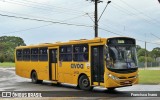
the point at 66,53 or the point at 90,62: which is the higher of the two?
the point at 66,53

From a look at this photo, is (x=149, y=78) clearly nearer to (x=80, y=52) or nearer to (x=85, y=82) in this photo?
(x=80, y=52)

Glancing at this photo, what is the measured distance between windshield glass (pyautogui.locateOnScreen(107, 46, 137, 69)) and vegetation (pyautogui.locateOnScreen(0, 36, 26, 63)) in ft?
357

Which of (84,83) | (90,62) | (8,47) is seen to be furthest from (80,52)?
(8,47)

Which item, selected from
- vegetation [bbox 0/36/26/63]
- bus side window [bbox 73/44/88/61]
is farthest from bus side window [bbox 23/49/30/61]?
vegetation [bbox 0/36/26/63]

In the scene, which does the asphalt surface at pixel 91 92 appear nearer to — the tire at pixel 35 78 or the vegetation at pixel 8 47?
the tire at pixel 35 78

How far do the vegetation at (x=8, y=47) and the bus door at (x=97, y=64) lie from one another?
108 meters

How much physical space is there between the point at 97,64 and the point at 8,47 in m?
126

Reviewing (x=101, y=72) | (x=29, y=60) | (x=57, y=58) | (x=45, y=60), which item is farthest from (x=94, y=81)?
(x=29, y=60)

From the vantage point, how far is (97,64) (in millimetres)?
20234

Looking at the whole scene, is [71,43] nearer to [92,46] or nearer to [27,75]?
[92,46]

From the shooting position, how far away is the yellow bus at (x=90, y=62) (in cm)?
1927

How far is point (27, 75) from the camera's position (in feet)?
94.2

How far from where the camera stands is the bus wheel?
21.0m

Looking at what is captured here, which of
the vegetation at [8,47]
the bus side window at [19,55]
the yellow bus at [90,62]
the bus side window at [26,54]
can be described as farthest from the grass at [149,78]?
the vegetation at [8,47]
